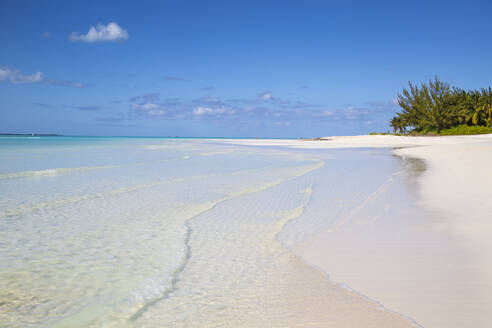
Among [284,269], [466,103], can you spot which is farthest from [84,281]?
[466,103]

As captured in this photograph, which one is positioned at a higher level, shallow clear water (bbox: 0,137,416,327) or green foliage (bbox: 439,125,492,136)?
green foliage (bbox: 439,125,492,136)

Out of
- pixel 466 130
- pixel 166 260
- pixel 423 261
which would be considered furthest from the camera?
pixel 466 130

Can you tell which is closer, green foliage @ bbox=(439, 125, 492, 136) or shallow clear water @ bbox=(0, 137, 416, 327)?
shallow clear water @ bbox=(0, 137, 416, 327)

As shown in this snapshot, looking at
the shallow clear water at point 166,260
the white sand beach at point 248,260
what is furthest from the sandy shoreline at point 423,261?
the shallow clear water at point 166,260

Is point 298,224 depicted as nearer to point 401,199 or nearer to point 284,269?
point 284,269

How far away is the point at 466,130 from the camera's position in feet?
150

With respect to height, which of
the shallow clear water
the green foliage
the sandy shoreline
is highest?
the green foliage

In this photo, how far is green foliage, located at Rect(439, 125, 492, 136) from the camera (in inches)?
1689

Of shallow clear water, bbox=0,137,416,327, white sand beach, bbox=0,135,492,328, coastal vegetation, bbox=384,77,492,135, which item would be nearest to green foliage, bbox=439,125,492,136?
coastal vegetation, bbox=384,77,492,135

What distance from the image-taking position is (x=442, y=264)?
11.0 ft

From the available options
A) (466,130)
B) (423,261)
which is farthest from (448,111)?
(423,261)

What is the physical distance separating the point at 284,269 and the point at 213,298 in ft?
3.02

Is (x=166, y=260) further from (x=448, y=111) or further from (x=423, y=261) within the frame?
(x=448, y=111)

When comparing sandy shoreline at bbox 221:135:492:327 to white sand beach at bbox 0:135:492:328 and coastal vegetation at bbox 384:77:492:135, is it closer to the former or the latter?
white sand beach at bbox 0:135:492:328
